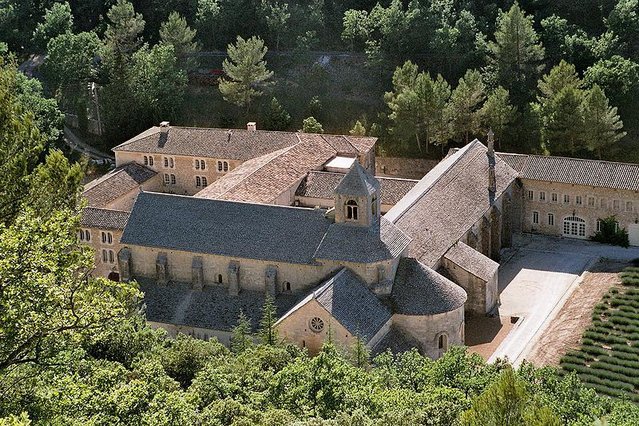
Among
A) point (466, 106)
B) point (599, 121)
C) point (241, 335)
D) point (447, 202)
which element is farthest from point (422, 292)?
point (466, 106)

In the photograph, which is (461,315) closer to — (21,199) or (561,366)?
(561,366)

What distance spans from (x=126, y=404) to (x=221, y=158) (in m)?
55.4

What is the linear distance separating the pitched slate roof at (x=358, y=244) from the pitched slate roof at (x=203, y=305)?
405cm

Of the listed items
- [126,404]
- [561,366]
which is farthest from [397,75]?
[126,404]

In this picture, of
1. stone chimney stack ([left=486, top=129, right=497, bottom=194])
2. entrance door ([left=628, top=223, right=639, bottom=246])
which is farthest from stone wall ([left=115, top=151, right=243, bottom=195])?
entrance door ([left=628, top=223, right=639, bottom=246])

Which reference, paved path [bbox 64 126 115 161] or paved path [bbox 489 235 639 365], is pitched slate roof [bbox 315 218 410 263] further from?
paved path [bbox 64 126 115 161]

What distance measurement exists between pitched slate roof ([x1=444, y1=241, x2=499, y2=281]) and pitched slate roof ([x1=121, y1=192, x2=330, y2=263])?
10.4m

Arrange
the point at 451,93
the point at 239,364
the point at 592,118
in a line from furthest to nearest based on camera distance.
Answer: the point at 451,93 → the point at 592,118 → the point at 239,364

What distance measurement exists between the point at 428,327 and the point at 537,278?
18423 mm

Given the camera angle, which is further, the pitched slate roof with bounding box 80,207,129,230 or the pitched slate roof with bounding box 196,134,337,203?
the pitched slate roof with bounding box 80,207,129,230

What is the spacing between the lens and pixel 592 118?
280 feet

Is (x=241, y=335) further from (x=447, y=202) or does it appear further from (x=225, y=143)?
(x=225, y=143)

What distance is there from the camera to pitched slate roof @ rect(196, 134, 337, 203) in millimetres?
73562

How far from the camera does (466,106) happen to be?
90812 millimetres
